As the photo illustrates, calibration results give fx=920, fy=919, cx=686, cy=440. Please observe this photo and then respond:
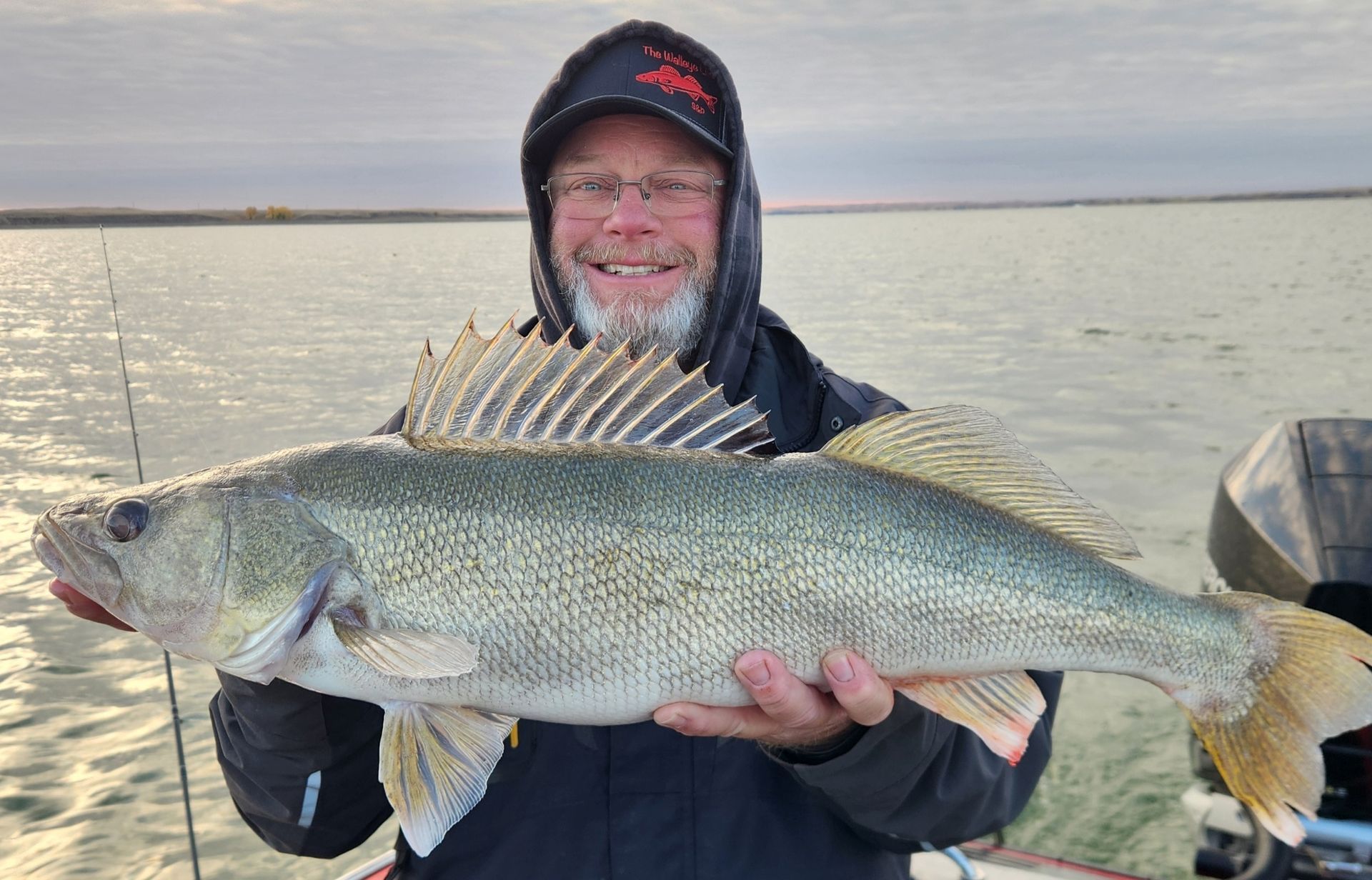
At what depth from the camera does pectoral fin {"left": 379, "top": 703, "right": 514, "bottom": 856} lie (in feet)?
6.59

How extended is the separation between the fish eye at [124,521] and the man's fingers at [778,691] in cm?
135

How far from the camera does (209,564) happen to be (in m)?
2.01

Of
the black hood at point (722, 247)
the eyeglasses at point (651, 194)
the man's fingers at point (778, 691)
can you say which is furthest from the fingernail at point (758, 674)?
the eyeglasses at point (651, 194)

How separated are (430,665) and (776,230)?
138 m

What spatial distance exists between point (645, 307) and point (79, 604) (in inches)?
71.5

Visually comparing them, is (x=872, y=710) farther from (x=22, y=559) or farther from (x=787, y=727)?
(x=22, y=559)

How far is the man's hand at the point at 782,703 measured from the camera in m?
1.96

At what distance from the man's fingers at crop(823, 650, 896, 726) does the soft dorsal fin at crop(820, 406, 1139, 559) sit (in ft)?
1.53

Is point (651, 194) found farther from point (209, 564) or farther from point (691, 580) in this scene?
point (209, 564)

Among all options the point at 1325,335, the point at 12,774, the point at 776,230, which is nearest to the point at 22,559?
the point at 12,774

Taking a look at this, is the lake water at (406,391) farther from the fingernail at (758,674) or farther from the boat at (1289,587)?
the fingernail at (758,674)

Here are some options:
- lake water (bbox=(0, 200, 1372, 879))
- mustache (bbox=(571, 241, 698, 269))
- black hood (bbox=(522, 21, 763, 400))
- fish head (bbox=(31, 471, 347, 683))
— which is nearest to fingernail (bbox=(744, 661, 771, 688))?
fish head (bbox=(31, 471, 347, 683))

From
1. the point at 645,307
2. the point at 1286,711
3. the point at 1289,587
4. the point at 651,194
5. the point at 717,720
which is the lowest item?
the point at 1289,587

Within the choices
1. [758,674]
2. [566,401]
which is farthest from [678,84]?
[758,674]
